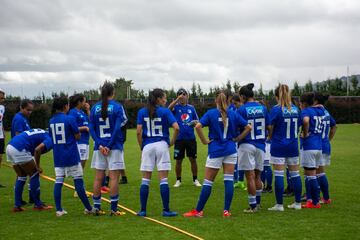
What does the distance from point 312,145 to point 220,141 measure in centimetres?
206

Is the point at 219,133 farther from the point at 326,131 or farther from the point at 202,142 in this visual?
the point at 326,131

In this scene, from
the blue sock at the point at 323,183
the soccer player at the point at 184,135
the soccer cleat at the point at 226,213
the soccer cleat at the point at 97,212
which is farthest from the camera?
the soccer player at the point at 184,135

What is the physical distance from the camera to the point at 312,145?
938 centimetres

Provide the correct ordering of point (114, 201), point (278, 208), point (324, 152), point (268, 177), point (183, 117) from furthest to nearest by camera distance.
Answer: point (183, 117) → point (268, 177) → point (324, 152) → point (278, 208) → point (114, 201)

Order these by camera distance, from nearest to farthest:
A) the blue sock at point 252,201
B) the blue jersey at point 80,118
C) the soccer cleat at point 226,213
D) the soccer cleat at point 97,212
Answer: the soccer cleat at point 226,213
the soccer cleat at point 97,212
the blue sock at point 252,201
the blue jersey at point 80,118

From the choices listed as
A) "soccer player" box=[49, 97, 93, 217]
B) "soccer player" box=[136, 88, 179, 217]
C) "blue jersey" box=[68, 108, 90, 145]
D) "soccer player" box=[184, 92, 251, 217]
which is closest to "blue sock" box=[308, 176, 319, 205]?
"soccer player" box=[184, 92, 251, 217]

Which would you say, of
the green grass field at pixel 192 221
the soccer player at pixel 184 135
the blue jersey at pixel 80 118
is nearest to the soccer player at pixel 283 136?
the green grass field at pixel 192 221

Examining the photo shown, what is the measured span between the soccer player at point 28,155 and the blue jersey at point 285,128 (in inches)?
171

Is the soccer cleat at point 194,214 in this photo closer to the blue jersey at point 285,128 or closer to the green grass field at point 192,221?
the green grass field at point 192,221

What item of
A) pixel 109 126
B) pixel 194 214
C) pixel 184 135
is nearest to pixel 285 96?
pixel 194 214

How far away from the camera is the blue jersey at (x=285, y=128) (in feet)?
29.7

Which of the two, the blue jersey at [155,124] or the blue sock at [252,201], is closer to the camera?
the blue jersey at [155,124]

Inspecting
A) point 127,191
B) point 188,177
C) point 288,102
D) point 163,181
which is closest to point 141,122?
point 163,181

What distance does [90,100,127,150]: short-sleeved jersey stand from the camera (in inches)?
337
